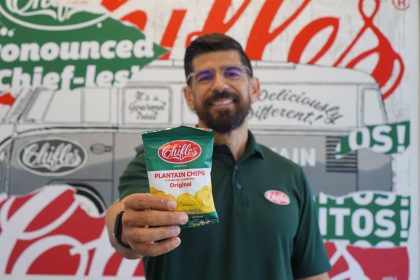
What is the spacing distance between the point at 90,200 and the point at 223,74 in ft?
3.07

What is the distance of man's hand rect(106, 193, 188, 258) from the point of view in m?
0.67

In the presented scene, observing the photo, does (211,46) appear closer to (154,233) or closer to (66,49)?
(154,233)

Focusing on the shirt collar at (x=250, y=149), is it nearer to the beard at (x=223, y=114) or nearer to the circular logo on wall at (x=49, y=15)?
the beard at (x=223, y=114)

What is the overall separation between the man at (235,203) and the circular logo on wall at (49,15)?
2.69 feet

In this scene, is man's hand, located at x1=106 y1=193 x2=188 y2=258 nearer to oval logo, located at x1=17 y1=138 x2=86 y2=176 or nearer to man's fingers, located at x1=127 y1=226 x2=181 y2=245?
man's fingers, located at x1=127 y1=226 x2=181 y2=245

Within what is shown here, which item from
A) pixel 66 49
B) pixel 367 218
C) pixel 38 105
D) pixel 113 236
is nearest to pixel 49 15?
pixel 66 49

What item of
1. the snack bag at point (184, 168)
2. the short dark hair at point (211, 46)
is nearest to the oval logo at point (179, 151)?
the snack bag at point (184, 168)

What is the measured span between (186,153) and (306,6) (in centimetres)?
125

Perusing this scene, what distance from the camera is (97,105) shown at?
1701 mm

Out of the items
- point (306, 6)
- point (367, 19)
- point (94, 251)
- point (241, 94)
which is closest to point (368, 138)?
point (367, 19)

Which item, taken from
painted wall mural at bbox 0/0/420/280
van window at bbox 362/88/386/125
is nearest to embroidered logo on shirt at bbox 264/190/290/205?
painted wall mural at bbox 0/0/420/280

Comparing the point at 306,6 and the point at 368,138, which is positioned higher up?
the point at 306,6

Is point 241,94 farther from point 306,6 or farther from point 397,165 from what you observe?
point 397,165

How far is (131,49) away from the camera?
67.1 inches
